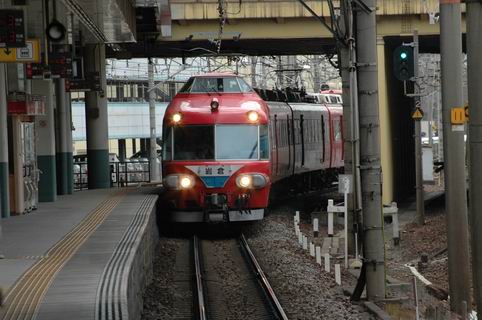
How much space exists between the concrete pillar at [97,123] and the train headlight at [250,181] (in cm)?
1074

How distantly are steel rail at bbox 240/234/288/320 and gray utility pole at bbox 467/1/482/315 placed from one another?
2704mm

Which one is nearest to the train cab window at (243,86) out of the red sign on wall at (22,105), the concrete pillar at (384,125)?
the red sign on wall at (22,105)

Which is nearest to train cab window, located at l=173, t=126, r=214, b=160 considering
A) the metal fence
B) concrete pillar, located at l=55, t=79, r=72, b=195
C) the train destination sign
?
the train destination sign

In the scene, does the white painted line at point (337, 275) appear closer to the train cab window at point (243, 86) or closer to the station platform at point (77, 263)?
the station platform at point (77, 263)

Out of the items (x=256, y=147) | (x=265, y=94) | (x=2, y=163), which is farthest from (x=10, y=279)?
(x=265, y=94)

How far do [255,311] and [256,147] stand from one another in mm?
7447

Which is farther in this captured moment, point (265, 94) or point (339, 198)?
point (339, 198)

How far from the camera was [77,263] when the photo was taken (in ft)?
35.2

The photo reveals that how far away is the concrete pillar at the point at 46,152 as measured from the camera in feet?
77.3

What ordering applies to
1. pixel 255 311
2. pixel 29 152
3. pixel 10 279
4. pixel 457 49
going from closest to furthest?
pixel 10 279, pixel 457 49, pixel 255 311, pixel 29 152

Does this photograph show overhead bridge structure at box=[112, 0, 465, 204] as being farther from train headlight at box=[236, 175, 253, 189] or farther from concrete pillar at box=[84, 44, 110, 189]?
train headlight at box=[236, 175, 253, 189]

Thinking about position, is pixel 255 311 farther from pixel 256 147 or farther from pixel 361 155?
pixel 256 147

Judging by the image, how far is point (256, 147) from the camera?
19.7 meters

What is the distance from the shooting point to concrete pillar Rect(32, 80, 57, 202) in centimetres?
2356
